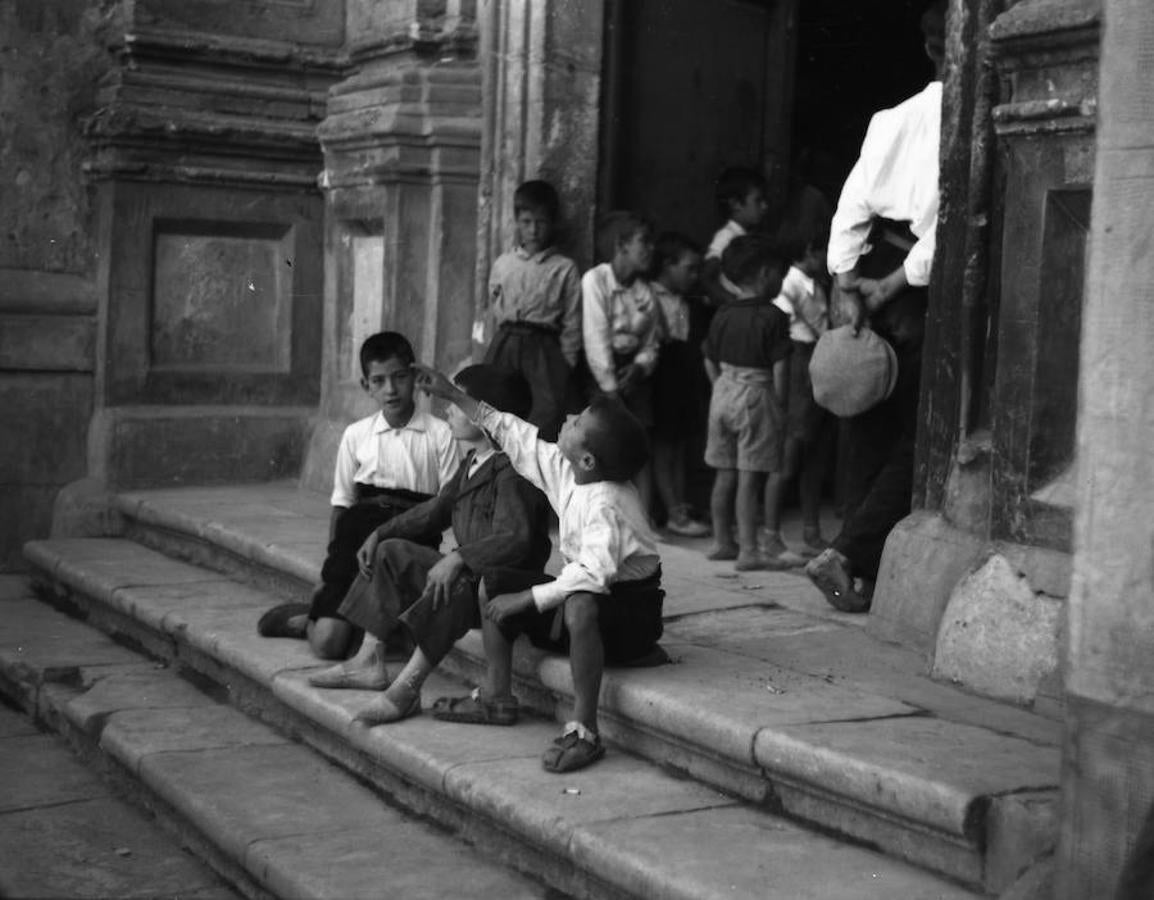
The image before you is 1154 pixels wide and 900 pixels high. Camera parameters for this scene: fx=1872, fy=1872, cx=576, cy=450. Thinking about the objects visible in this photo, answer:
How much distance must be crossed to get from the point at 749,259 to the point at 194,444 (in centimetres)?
335

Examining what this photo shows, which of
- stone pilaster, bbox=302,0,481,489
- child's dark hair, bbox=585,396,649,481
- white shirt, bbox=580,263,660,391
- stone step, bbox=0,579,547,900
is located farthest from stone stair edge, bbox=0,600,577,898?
stone pilaster, bbox=302,0,481,489

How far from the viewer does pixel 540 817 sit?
4.41m

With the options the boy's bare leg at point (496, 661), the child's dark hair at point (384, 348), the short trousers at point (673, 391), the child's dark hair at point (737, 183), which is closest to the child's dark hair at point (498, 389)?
the child's dark hair at point (384, 348)

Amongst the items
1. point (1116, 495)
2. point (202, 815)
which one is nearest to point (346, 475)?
point (202, 815)

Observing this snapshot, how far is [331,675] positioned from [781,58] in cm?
411

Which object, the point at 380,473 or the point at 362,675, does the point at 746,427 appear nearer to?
the point at 380,473

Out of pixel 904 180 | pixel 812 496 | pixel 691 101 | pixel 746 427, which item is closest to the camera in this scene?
pixel 904 180

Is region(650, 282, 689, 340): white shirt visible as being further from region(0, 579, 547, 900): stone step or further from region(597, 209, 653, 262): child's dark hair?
region(0, 579, 547, 900): stone step

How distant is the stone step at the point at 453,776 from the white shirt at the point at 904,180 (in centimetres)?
193

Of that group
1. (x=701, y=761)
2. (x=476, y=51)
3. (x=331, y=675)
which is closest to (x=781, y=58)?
(x=476, y=51)

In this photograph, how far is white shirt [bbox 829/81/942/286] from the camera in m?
5.86

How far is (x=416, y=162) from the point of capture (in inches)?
326

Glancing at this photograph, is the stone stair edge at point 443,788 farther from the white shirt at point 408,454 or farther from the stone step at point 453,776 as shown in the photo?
the white shirt at point 408,454

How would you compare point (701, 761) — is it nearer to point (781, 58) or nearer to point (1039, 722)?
point (1039, 722)
